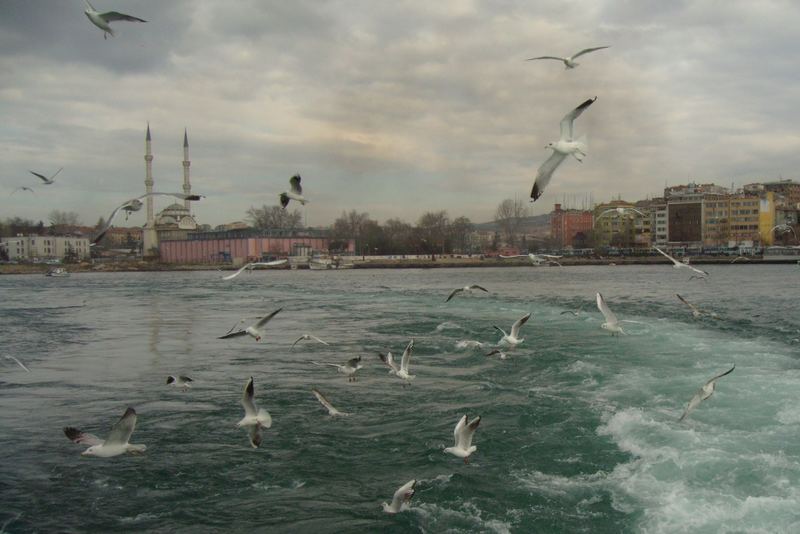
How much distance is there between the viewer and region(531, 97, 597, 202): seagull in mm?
7020

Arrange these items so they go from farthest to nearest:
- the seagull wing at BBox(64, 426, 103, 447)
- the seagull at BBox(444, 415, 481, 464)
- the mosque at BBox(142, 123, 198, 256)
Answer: the mosque at BBox(142, 123, 198, 256) < the seagull at BBox(444, 415, 481, 464) < the seagull wing at BBox(64, 426, 103, 447)

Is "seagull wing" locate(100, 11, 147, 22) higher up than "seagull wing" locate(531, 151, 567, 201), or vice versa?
"seagull wing" locate(100, 11, 147, 22)

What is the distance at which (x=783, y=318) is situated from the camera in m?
22.3

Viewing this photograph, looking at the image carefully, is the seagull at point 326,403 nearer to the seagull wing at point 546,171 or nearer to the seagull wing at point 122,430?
the seagull wing at point 122,430

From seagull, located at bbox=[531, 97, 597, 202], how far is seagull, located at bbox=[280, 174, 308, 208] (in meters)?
2.97

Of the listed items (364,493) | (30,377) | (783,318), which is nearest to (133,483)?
(364,493)

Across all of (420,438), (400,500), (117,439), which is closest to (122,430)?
(117,439)

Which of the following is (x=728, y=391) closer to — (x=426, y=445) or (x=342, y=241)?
(x=426, y=445)

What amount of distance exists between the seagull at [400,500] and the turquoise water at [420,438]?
0.11m

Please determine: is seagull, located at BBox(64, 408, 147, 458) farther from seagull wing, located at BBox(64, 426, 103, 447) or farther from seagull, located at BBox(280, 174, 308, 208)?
seagull, located at BBox(280, 174, 308, 208)

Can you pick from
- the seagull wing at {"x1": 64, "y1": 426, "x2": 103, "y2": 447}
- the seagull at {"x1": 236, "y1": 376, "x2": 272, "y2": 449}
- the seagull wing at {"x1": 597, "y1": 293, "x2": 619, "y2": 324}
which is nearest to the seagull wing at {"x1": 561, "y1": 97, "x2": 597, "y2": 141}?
the seagull wing at {"x1": 597, "y1": 293, "x2": 619, "y2": 324}

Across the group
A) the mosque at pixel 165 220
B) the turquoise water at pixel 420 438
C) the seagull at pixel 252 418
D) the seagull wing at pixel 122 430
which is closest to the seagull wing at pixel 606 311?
the turquoise water at pixel 420 438

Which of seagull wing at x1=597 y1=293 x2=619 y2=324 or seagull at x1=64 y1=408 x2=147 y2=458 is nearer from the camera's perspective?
seagull at x1=64 y1=408 x2=147 y2=458

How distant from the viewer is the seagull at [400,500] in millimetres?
5516
